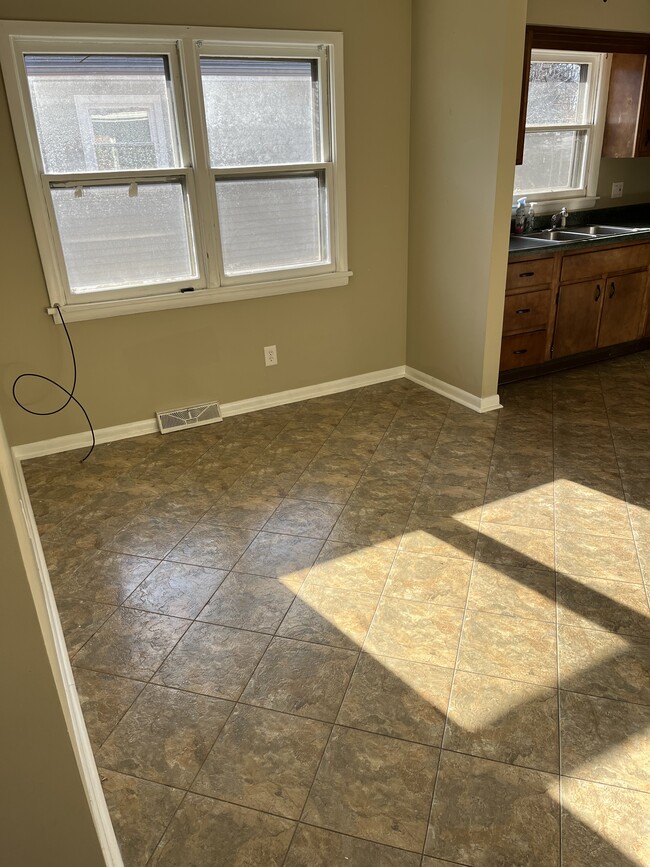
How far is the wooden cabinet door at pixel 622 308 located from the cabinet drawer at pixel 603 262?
0.25 feet

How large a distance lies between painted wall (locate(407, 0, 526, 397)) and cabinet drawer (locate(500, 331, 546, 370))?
352 millimetres

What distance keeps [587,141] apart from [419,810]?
15.7 feet

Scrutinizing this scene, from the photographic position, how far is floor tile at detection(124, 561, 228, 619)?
2352 mm

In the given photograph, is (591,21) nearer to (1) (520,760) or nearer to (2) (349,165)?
(2) (349,165)

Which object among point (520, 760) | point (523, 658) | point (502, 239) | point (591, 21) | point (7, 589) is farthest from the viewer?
point (591, 21)

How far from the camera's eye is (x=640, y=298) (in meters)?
4.65

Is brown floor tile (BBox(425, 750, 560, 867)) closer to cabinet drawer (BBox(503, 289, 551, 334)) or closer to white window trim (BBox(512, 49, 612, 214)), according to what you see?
cabinet drawer (BBox(503, 289, 551, 334))

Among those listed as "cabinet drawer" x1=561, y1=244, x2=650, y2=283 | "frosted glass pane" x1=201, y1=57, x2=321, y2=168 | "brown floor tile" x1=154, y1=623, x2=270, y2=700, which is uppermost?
"frosted glass pane" x1=201, y1=57, x2=321, y2=168

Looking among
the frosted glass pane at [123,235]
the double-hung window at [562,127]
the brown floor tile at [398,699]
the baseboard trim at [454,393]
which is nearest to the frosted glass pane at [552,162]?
the double-hung window at [562,127]

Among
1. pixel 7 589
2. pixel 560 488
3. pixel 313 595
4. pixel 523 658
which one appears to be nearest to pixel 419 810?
pixel 523 658

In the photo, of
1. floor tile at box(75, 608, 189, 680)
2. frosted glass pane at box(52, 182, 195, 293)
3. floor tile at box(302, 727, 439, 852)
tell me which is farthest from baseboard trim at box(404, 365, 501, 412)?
floor tile at box(302, 727, 439, 852)

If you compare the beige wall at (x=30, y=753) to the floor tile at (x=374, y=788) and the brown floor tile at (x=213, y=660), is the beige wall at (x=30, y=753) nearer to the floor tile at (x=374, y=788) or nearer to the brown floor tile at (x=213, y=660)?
the floor tile at (x=374, y=788)

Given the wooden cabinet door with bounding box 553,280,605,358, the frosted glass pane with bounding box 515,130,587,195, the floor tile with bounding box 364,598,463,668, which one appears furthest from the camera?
the frosted glass pane with bounding box 515,130,587,195

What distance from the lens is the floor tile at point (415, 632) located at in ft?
6.81
